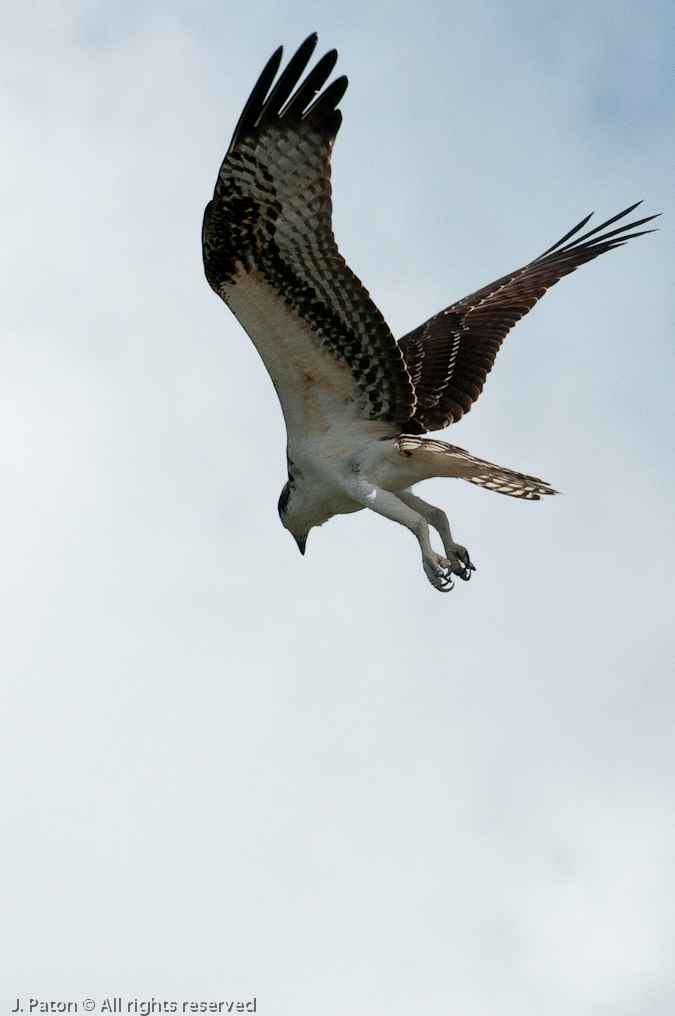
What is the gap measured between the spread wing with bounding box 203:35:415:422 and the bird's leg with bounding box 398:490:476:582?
706mm

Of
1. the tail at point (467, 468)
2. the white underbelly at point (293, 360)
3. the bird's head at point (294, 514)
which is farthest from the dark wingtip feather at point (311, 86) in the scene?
the bird's head at point (294, 514)

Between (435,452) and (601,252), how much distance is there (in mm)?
4587

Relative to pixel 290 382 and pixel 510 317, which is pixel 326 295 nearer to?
pixel 290 382

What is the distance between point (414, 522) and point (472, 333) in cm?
306

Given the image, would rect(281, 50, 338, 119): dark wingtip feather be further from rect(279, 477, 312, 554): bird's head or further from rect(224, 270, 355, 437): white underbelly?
rect(279, 477, 312, 554): bird's head

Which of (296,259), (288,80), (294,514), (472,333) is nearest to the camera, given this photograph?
(288,80)

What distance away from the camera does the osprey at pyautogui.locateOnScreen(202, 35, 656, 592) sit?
10.4 meters

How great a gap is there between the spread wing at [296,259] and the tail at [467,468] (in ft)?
1.11

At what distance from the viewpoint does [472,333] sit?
13.9 m

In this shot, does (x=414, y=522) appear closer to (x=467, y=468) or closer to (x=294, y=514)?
(x=467, y=468)

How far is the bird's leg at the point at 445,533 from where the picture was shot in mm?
11758

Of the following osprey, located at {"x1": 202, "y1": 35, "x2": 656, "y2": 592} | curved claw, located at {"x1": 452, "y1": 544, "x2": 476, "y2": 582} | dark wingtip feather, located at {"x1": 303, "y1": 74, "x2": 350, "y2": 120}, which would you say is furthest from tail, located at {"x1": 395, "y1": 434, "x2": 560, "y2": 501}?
dark wingtip feather, located at {"x1": 303, "y1": 74, "x2": 350, "y2": 120}

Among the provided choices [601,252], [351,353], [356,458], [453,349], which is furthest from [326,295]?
[601,252]

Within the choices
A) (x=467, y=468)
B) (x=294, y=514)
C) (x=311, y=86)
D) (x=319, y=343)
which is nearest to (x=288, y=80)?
(x=311, y=86)
